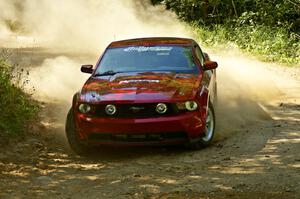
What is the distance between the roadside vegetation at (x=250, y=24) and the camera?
18562 millimetres

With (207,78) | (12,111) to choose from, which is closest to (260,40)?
(207,78)

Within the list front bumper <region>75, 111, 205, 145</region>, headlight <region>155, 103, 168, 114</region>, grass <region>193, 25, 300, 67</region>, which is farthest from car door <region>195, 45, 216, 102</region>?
grass <region>193, 25, 300, 67</region>

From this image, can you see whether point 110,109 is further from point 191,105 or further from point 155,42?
point 155,42

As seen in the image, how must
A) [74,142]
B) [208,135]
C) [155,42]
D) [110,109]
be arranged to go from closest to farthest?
[110,109]
[74,142]
[208,135]
[155,42]

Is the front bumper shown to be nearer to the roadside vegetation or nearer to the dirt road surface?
the dirt road surface

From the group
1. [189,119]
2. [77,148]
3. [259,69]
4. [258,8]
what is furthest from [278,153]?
[258,8]

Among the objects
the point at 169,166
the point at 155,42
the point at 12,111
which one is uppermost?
the point at 155,42

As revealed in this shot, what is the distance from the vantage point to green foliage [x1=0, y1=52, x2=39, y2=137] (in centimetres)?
784

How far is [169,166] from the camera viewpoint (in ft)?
21.4

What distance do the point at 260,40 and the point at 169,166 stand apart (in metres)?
13.8

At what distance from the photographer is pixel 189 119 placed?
6957mm

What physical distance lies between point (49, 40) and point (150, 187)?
20.0 meters

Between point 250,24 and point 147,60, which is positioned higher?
point 250,24

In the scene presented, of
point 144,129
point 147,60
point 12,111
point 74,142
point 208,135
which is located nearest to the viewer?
point 144,129
